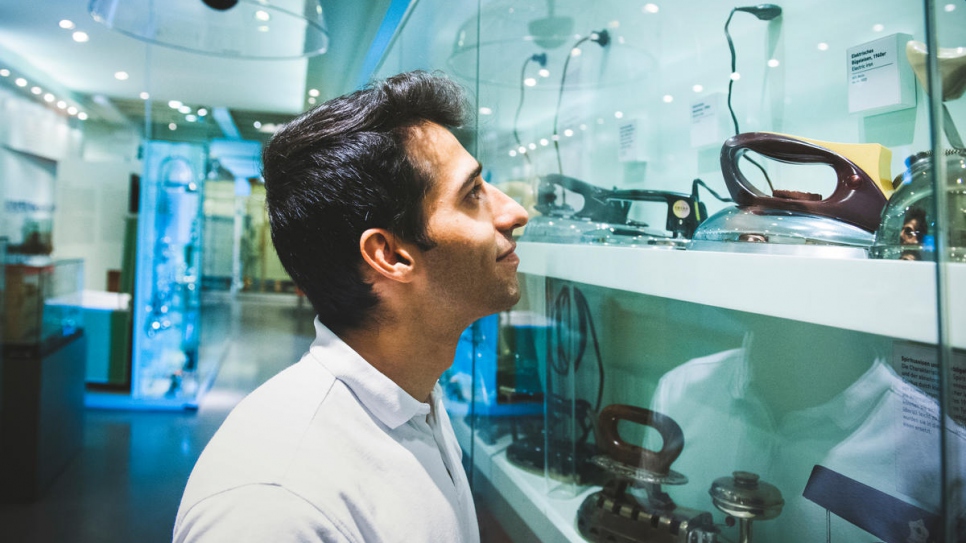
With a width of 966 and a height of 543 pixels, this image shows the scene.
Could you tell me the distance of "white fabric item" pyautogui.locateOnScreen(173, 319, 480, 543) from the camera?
1.89ft

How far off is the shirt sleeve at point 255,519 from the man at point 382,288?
0.05 m

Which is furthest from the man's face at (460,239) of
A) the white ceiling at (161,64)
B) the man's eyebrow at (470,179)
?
the white ceiling at (161,64)

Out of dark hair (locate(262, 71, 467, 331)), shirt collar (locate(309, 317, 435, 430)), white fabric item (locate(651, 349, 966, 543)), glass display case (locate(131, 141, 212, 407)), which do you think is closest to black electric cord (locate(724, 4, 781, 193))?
white fabric item (locate(651, 349, 966, 543))

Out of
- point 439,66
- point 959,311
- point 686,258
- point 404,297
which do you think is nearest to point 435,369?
point 404,297

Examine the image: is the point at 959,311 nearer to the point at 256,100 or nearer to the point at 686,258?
the point at 686,258

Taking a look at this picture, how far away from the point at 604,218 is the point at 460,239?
0.62m

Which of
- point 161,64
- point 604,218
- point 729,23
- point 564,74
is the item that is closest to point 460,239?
point 604,218

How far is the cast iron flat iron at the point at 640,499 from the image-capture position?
3.04 ft

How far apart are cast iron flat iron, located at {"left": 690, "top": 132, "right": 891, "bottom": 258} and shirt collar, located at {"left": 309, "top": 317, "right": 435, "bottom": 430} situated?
467 millimetres

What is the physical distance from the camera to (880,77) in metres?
0.82

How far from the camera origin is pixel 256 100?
5.12 m

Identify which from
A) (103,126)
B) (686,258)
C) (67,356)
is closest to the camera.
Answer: (686,258)

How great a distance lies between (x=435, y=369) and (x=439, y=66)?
3.62 ft

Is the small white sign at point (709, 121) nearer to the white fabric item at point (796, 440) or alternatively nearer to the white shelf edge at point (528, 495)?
the white fabric item at point (796, 440)
